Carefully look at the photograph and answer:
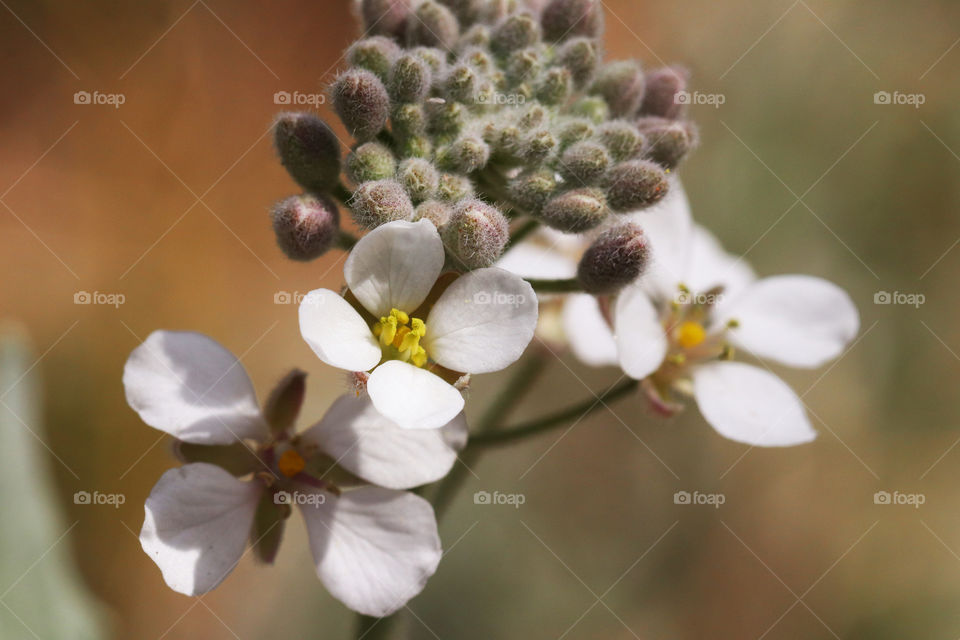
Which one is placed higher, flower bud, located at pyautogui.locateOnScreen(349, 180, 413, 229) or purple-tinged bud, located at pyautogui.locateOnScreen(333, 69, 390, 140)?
purple-tinged bud, located at pyautogui.locateOnScreen(333, 69, 390, 140)

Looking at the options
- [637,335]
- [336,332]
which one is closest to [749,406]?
[637,335]

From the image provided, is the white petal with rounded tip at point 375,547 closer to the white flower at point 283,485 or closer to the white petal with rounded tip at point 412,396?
the white flower at point 283,485

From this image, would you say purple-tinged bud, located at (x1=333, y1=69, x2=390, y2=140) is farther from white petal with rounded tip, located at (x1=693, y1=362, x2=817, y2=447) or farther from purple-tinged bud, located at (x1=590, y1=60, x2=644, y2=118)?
white petal with rounded tip, located at (x1=693, y1=362, x2=817, y2=447)

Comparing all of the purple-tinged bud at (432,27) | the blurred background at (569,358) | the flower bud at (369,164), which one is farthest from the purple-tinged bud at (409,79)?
the blurred background at (569,358)

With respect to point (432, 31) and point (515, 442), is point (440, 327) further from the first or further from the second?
point (432, 31)

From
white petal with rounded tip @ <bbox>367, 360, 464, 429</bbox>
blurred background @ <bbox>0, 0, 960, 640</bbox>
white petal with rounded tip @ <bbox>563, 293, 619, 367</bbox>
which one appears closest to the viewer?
white petal with rounded tip @ <bbox>367, 360, 464, 429</bbox>

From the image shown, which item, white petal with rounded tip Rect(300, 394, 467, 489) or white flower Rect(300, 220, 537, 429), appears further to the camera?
white petal with rounded tip Rect(300, 394, 467, 489)

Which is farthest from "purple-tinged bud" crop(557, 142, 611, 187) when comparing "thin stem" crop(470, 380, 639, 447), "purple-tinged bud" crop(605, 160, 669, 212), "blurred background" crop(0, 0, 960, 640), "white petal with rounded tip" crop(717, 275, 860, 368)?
"blurred background" crop(0, 0, 960, 640)

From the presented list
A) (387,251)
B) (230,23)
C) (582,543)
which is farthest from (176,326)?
(387,251)
